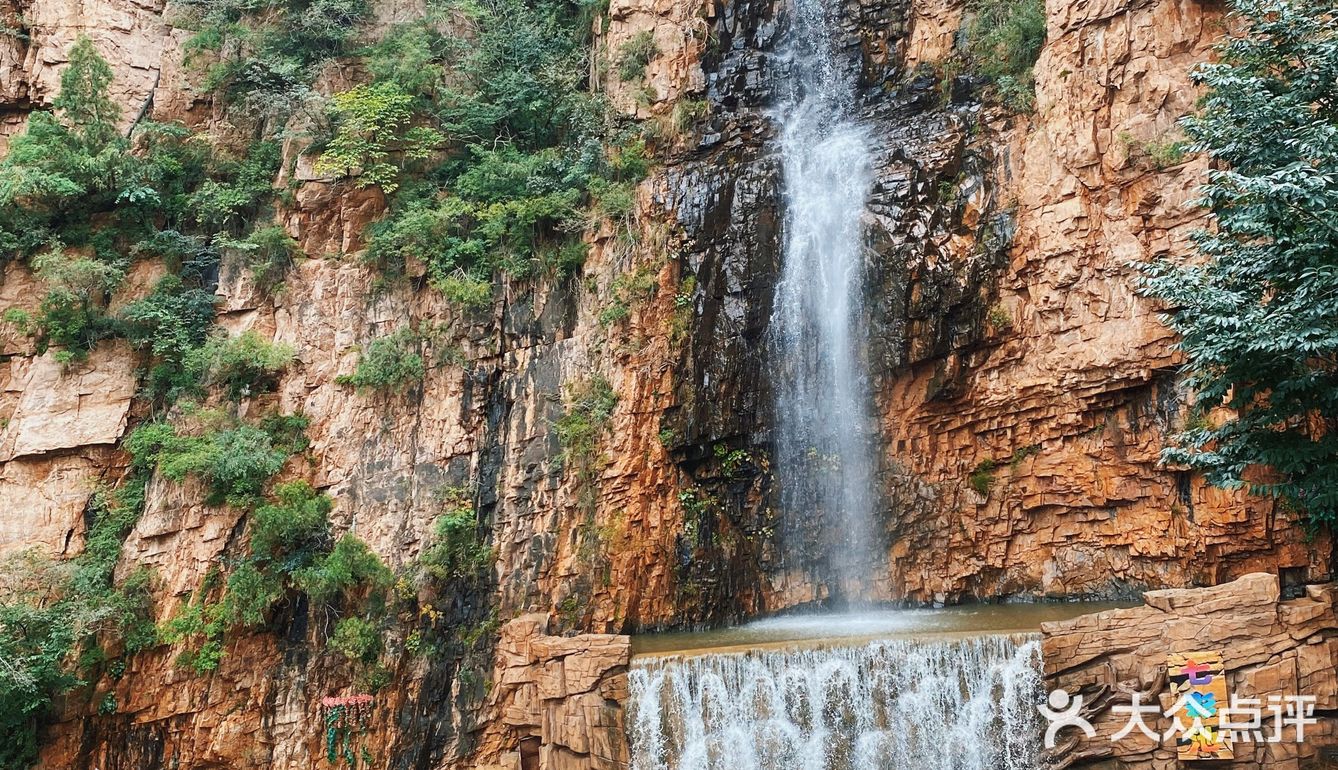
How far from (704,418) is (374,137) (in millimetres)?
8204

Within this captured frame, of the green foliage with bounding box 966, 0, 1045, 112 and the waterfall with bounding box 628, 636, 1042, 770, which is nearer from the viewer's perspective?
the waterfall with bounding box 628, 636, 1042, 770

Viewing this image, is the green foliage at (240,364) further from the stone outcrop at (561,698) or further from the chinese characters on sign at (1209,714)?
the chinese characters on sign at (1209,714)

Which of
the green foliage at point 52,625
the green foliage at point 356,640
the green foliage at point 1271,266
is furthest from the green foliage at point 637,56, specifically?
the green foliage at point 52,625

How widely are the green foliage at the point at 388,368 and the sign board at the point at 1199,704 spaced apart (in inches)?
464

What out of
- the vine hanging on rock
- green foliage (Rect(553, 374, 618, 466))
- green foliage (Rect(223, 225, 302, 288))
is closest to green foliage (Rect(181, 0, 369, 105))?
green foliage (Rect(223, 225, 302, 288))

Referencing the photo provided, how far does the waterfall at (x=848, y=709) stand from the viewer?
11.3 m

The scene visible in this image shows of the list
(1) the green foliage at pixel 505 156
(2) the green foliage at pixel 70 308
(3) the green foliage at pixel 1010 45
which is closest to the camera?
(3) the green foliage at pixel 1010 45

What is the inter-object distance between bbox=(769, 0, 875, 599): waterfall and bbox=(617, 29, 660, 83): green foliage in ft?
12.1

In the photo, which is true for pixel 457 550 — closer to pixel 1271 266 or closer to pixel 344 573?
pixel 344 573

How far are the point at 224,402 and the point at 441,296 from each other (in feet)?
13.1

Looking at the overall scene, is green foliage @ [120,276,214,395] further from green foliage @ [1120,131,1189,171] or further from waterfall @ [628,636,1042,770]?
green foliage @ [1120,131,1189,171]

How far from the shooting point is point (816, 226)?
661 inches

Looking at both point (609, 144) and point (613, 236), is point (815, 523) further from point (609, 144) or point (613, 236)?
point (609, 144)

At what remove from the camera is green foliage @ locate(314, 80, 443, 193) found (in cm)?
1711
